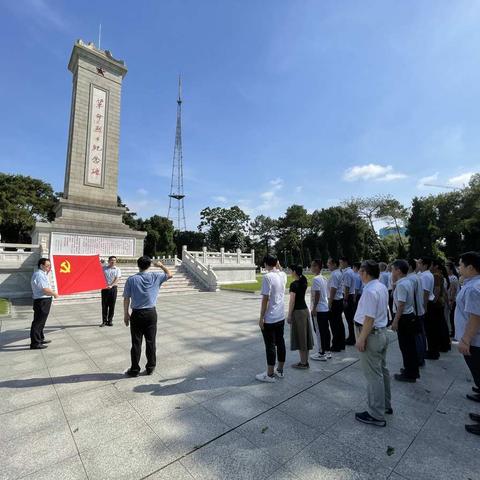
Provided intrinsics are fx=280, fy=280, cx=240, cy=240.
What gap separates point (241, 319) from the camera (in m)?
9.00

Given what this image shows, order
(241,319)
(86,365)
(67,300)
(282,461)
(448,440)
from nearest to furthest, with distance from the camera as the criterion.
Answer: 1. (282,461)
2. (448,440)
3. (86,365)
4. (241,319)
5. (67,300)

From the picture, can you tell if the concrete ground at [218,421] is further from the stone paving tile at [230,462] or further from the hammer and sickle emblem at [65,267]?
the hammer and sickle emblem at [65,267]

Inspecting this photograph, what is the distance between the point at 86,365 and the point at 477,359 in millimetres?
5597

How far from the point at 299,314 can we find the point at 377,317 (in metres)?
1.60

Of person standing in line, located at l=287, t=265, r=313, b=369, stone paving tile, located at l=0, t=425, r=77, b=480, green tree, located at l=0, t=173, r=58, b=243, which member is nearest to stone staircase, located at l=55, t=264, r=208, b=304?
person standing in line, located at l=287, t=265, r=313, b=369

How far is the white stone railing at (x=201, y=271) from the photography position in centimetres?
1798

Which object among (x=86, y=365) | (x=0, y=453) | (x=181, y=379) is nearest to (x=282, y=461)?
(x=181, y=379)

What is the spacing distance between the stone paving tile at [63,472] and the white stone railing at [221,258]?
18192 mm

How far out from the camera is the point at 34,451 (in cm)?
260

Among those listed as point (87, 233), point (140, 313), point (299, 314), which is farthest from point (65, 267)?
point (87, 233)

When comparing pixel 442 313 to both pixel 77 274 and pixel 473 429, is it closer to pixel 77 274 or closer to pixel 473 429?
pixel 473 429

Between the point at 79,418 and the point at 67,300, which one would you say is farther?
the point at 67,300

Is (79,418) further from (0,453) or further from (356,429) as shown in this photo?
(356,429)

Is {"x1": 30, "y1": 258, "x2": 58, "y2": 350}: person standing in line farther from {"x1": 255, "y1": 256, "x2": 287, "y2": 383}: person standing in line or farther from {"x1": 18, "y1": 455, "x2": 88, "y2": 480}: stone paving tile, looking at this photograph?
{"x1": 255, "y1": 256, "x2": 287, "y2": 383}: person standing in line
